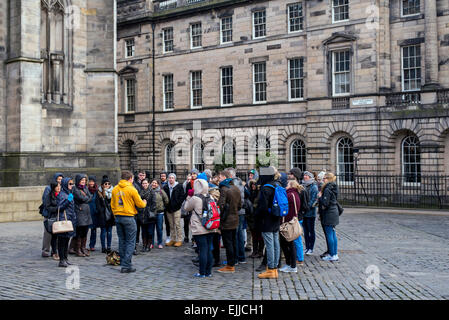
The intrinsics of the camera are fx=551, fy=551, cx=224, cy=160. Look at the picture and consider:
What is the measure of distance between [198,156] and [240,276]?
3035cm

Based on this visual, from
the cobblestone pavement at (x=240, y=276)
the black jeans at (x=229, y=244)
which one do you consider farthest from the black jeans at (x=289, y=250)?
the black jeans at (x=229, y=244)

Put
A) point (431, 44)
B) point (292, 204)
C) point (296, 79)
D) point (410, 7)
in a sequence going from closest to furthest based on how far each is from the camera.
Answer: point (292, 204), point (431, 44), point (410, 7), point (296, 79)

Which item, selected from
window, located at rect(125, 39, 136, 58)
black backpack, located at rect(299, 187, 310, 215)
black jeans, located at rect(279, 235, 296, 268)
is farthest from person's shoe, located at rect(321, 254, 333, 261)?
window, located at rect(125, 39, 136, 58)

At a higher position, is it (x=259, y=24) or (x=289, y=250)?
(x=259, y=24)

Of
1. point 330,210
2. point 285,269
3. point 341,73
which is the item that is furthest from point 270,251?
point 341,73

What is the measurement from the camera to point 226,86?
3844 centimetres

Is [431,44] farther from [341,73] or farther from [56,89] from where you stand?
[56,89]

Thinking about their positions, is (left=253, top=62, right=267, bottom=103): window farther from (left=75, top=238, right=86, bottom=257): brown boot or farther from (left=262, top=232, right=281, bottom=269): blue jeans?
(left=262, top=232, right=281, bottom=269): blue jeans

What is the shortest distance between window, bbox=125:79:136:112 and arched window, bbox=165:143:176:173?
4577 millimetres

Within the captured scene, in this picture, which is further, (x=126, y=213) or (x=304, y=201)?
(x=304, y=201)

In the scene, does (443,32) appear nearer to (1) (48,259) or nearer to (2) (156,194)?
(2) (156,194)

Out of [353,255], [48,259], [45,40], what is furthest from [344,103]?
[48,259]

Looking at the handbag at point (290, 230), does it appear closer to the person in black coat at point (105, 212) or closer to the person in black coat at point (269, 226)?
the person in black coat at point (269, 226)
